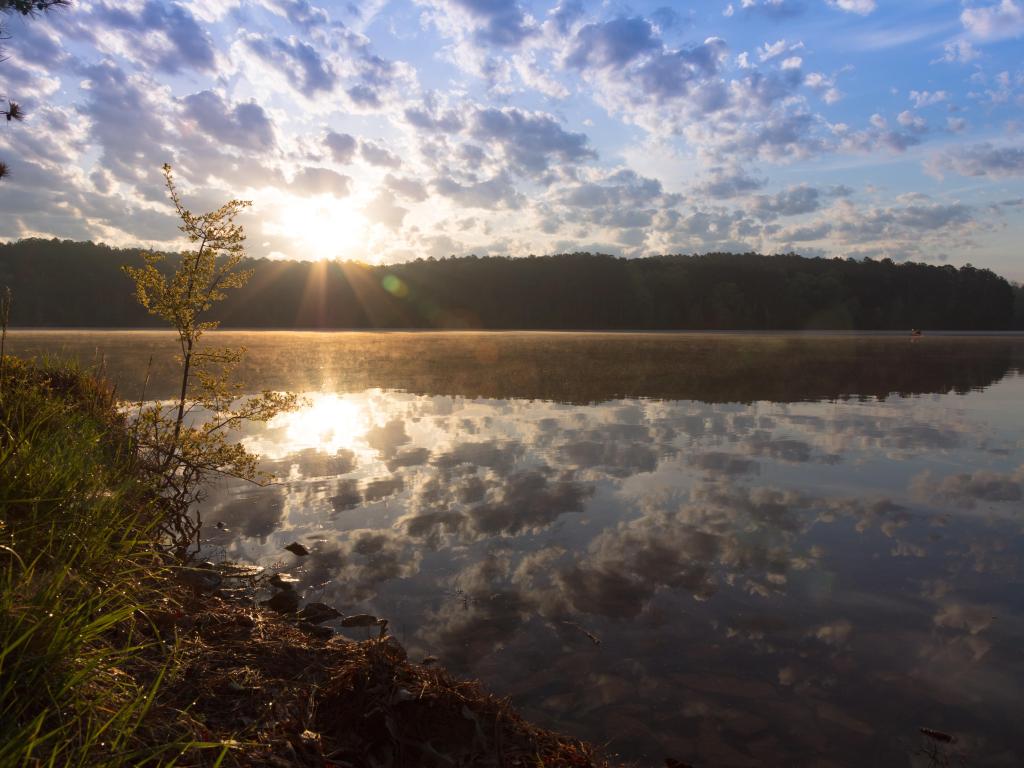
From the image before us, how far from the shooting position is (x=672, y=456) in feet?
43.6

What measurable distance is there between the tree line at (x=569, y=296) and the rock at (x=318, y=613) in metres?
135

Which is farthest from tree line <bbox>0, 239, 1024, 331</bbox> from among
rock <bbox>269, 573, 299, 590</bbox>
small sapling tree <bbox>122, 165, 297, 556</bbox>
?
rock <bbox>269, 573, 299, 590</bbox>

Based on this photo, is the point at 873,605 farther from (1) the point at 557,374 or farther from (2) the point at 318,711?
(1) the point at 557,374

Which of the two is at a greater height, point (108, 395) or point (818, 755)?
point (108, 395)

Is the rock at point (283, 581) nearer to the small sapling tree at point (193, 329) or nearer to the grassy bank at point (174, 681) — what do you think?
the grassy bank at point (174, 681)

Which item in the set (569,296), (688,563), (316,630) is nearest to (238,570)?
(316,630)

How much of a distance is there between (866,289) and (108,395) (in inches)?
6183

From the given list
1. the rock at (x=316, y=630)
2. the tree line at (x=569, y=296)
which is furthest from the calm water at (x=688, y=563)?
the tree line at (x=569, y=296)

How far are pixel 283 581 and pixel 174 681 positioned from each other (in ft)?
9.43

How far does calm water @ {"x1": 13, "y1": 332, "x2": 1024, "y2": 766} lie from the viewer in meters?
4.95

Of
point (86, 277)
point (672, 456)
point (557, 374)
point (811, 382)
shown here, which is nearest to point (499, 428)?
point (672, 456)

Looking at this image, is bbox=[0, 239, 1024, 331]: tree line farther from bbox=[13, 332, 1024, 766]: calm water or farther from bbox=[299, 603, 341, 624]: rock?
bbox=[299, 603, 341, 624]: rock

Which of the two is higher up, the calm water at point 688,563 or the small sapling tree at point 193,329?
the small sapling tree at point 193,329

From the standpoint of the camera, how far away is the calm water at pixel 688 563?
4.95 meters
